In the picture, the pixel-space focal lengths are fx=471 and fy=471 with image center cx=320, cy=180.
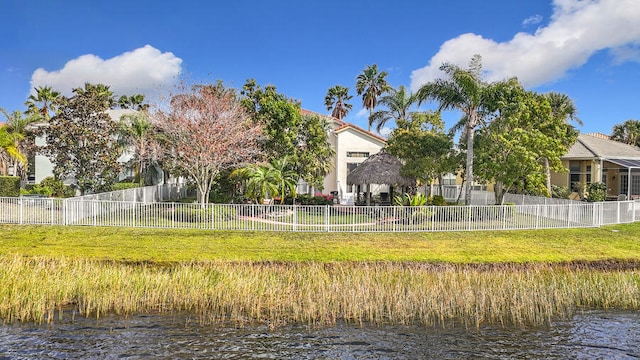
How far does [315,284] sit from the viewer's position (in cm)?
1249

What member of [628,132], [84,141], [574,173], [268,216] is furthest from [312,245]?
[628,132]

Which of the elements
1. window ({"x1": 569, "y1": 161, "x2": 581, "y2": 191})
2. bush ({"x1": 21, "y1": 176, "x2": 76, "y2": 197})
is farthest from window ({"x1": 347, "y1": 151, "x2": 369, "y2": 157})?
bush ({"x1": 21, "y1": 176, "x2": 76, "y2": 197})

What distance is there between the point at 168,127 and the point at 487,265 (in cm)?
1956

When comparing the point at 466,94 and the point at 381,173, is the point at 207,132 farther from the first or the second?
the point at 466,94

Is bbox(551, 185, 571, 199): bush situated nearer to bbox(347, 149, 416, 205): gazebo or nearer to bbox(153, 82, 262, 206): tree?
bbox(347, 149, 416, 205): gazebo

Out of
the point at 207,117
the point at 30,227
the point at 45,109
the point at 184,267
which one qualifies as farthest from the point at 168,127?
the point at 45,109

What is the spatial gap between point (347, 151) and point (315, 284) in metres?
25.0

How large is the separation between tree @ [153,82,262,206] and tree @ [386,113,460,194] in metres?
8.84

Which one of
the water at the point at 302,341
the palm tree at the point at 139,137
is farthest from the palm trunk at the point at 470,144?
the palm tree at the point at 139,137

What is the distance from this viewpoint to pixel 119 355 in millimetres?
9297

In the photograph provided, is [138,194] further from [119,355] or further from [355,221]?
[119,355]

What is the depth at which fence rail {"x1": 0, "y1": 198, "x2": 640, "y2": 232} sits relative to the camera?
20172 mm

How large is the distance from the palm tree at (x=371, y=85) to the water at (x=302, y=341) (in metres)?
50.6

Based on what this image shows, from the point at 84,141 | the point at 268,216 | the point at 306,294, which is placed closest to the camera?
the point at 306,294
